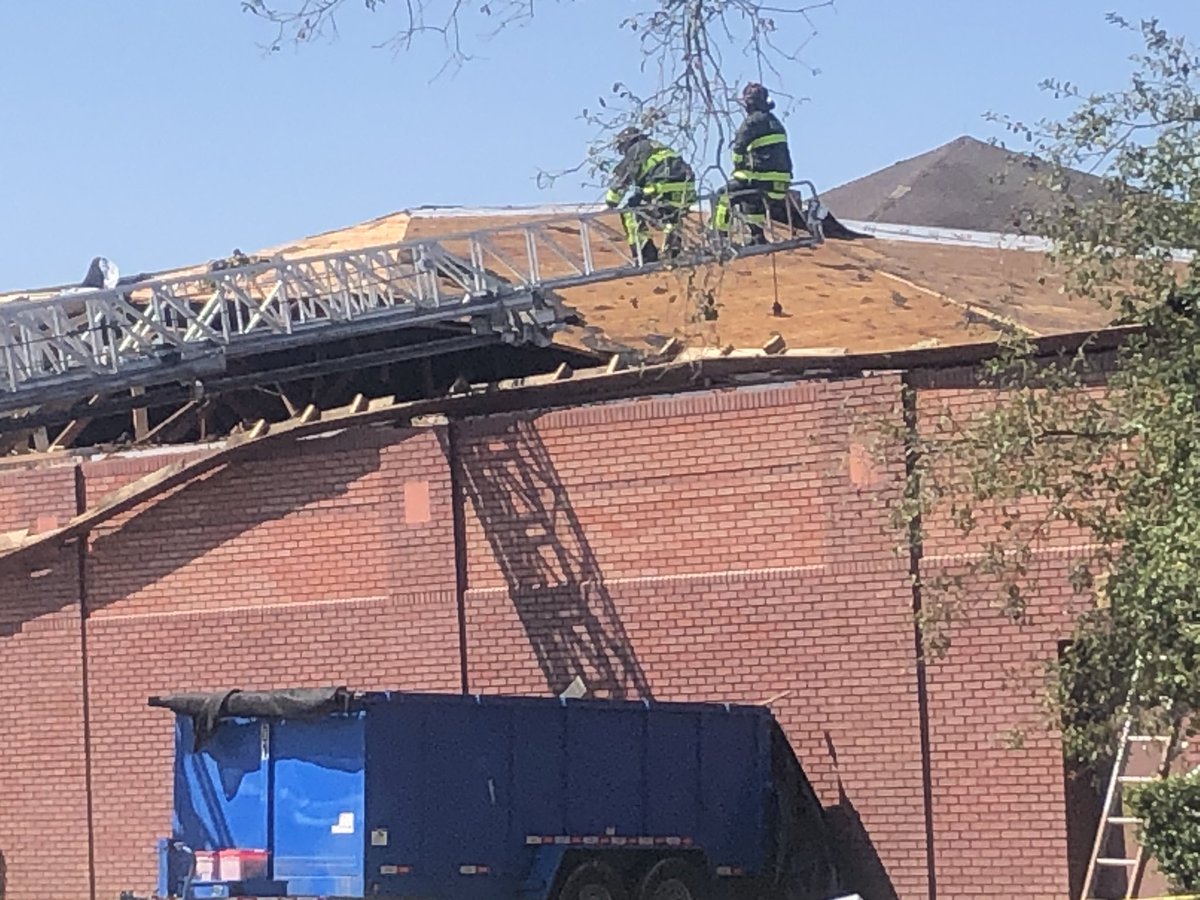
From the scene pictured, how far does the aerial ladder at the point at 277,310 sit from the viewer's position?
55.2 feet

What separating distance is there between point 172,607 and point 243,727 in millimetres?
Result: 6326

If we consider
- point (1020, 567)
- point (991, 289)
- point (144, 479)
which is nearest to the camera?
point (1020, 567)

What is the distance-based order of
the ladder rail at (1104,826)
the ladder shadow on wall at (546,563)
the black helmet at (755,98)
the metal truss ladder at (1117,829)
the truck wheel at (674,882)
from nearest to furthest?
the black helmet at (755,98), the metal truss ladder at (1117,829), the ladder rail at (1104,826), the truck wheel at (674,882), the ladder shadow on wall at (546,563)

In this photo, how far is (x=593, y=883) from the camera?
14742 mm

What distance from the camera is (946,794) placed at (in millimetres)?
16359

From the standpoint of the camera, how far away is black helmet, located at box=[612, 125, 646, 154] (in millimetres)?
7387

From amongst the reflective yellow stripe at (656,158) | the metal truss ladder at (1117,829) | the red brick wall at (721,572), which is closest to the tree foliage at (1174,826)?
the metal truss ladder at (1117,829)

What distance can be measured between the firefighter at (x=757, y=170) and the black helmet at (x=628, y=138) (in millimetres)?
364

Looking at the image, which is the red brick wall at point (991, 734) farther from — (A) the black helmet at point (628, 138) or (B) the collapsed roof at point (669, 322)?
(A) the black helmet at point (628, 138)

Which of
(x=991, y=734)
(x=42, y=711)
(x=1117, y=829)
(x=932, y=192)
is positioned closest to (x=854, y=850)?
(x=991, y=734)

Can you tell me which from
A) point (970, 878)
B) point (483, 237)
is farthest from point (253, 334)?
point (970, 878)

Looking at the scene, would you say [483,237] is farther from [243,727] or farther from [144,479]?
[243,727]

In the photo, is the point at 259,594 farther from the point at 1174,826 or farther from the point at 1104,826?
the point at 1174,826

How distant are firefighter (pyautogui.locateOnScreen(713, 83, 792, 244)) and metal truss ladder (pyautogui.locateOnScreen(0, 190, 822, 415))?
19.7 inches
